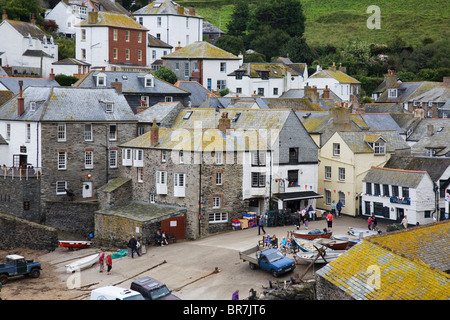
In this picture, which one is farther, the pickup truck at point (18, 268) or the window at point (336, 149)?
the window at point (336, 149)

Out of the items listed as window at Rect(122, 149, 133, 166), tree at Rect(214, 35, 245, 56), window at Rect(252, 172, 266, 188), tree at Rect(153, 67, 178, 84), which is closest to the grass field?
tree at Rect(214, 35, 245, 56)

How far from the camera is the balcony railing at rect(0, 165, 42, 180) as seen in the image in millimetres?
55812

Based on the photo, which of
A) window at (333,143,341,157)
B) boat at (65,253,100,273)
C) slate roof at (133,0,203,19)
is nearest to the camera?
boat at (65,253,100,273)

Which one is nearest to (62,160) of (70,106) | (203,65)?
(70,106)

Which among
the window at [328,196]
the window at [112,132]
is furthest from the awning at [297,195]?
the window at [112,132]

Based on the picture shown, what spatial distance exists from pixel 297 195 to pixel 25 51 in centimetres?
5093

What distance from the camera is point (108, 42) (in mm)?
88000

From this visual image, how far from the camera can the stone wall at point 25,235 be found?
51250 mm

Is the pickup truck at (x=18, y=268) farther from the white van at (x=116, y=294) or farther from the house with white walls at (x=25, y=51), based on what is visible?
the house with white walls at (x=25, y=51)

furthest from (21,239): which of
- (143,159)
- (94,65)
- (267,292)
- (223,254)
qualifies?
(94,65)

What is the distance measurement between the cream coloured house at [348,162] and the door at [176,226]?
503 inches

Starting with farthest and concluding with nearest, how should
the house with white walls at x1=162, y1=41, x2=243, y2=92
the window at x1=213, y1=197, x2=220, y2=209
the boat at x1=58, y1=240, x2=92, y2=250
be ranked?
the house with white walls at x1=162, y1=41, x2=243, y2=92
the boat at x1=58, y1=240, x2=92, y2=250
the window at x1=213, y1=197, x2=220, y2=209

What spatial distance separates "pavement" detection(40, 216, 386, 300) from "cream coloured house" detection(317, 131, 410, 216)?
13.3ft

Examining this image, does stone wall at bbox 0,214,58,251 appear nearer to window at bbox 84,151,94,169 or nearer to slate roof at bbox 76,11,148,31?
window at bbox 84,151,94,169
